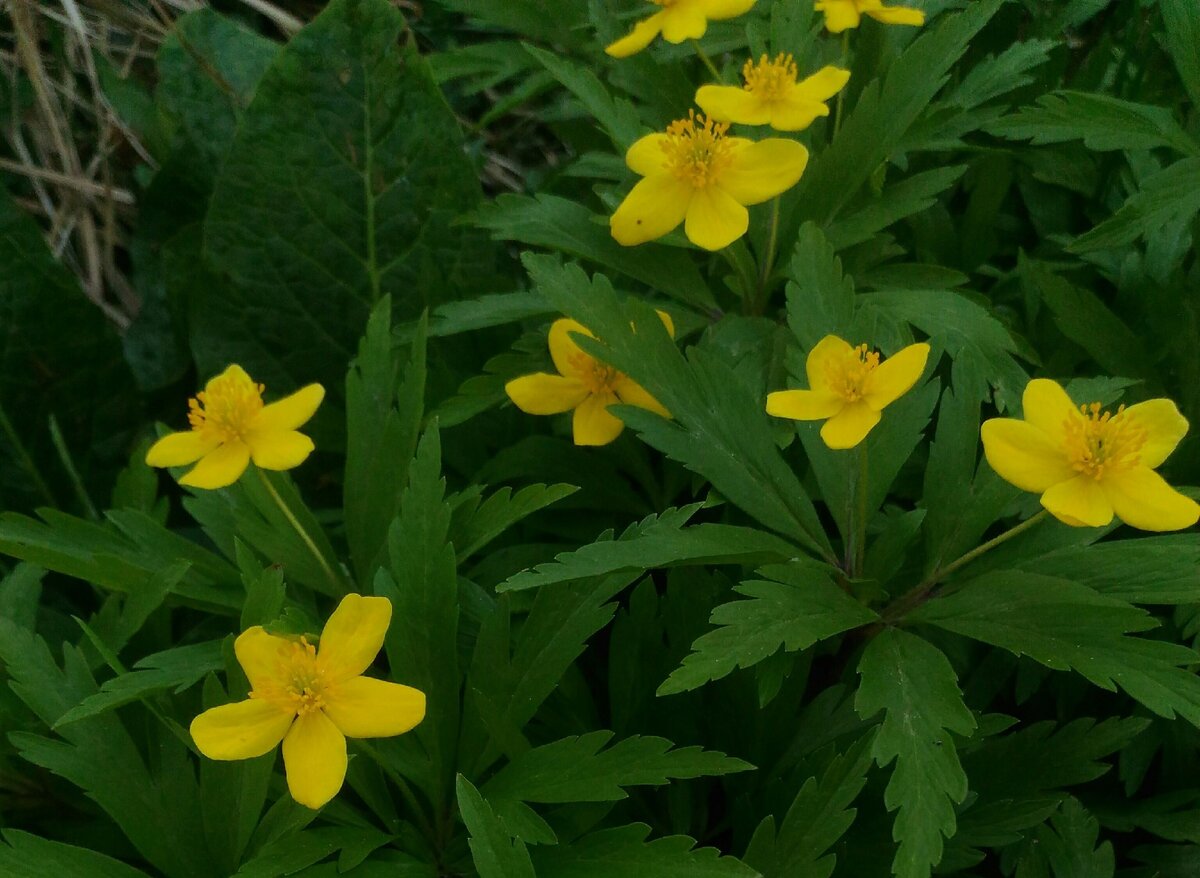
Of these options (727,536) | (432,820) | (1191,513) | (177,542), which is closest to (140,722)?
(177,542)

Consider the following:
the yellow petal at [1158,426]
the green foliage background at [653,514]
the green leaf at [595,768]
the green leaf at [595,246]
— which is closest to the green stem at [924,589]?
the green foliage background at [653,514]

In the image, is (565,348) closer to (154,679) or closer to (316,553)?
(316,553)

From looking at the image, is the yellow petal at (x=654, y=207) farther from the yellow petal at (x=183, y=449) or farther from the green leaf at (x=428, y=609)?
the yellow petal at (x=183, y=449)

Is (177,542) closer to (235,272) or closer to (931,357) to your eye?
(235,272)

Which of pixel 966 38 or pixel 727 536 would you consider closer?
pixel 727 536

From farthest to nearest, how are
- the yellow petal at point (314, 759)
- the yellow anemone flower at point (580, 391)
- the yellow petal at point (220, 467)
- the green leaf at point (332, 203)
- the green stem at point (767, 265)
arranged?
the green leaf at point (332, 203)
the green stem at point (767, 265)
the yellow anemone flower at point (580, 391)
the yellow petal at point (220, 467)
the yellow petal at point (314, 759)

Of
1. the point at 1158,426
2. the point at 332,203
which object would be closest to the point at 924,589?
the point at 1158,426

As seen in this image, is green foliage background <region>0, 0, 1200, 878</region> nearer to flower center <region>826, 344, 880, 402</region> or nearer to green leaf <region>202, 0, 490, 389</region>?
green leaf <region>202, 0, 490, 389</region>
